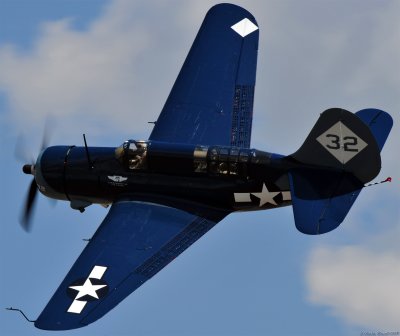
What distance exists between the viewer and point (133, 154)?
30.0 meters

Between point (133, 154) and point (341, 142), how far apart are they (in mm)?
4755

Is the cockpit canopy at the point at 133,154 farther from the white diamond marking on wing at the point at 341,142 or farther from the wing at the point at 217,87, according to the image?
the white diamond marking on wing at the point at 341,142

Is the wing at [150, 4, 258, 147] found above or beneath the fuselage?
above

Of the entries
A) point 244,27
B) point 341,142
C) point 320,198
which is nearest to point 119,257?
point 320,198

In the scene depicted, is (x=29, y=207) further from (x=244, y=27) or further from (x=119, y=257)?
(x=244, y=27)

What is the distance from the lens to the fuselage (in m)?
29.3

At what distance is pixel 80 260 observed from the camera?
28641mm

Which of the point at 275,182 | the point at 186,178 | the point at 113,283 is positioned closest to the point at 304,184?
the point at 275,182

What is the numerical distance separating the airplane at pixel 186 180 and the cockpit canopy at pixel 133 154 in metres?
0.02

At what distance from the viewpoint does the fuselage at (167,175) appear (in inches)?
1155

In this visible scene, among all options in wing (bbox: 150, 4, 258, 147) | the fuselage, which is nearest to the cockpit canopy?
the fuselage

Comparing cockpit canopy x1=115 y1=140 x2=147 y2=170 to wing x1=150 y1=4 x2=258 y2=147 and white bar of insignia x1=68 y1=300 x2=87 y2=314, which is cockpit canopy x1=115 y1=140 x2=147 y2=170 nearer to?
wing x1=150 y1=4 x2=258 y2=147

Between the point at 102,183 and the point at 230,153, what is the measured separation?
10.2ft

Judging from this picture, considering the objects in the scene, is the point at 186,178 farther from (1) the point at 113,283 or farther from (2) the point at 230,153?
(1) the point at 113,283
